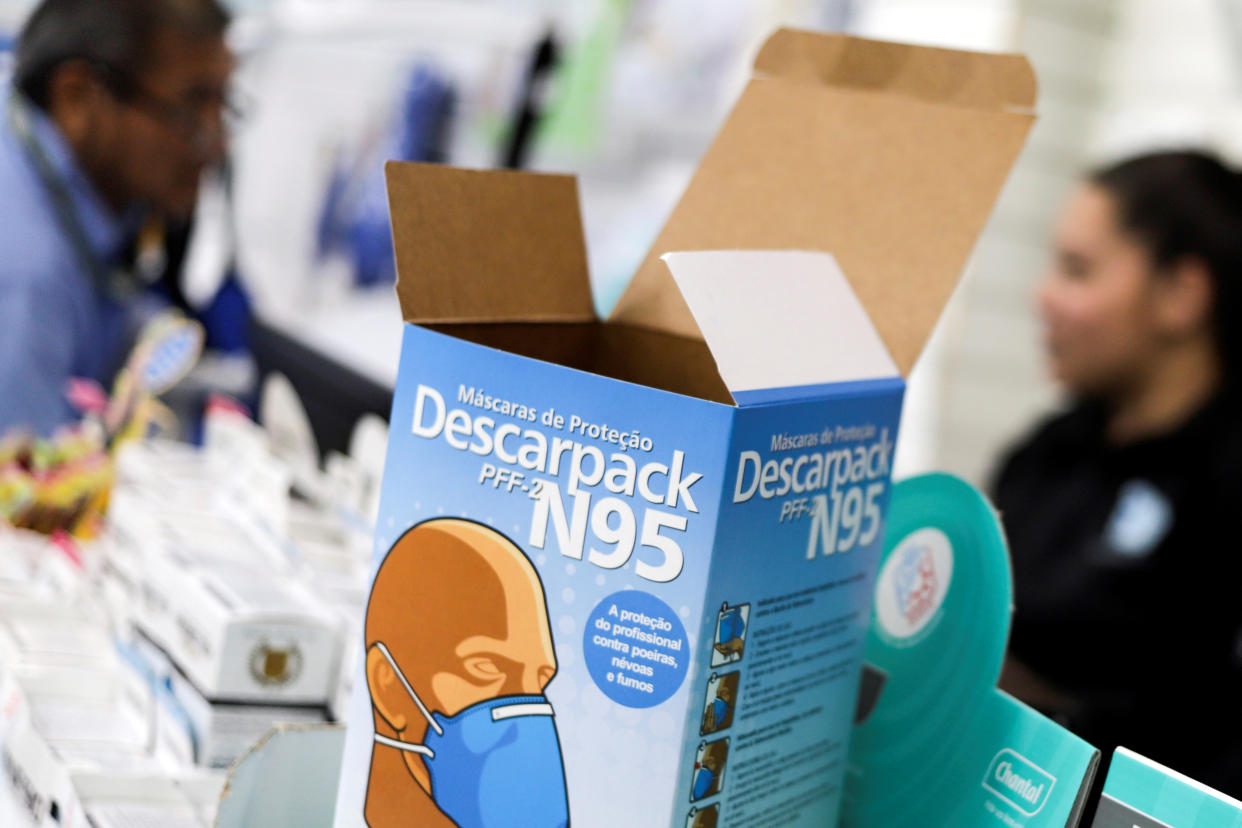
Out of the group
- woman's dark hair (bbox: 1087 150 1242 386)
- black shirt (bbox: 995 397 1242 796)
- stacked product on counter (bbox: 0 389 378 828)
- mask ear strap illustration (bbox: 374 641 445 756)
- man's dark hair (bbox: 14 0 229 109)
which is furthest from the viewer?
woman's dark hair (bbox: 1087 150 1242 386)

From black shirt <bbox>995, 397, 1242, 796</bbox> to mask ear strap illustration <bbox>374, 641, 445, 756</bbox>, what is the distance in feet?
5.76

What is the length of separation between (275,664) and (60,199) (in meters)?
1.10

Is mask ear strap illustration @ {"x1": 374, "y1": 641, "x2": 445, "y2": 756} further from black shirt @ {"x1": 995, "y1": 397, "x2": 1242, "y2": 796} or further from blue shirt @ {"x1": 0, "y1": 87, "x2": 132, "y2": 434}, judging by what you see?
black shirt @ {"x1": 995, "y1": 397, "x2": 1242, "y2": 796}

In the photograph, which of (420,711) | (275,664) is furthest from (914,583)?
(275,664)

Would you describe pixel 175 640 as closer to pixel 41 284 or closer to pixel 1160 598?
pixel 41 284

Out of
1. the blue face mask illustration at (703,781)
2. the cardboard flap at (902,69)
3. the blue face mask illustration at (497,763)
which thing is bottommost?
the blue face mask illustration at (497,763)

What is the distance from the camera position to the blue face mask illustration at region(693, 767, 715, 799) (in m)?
0.54

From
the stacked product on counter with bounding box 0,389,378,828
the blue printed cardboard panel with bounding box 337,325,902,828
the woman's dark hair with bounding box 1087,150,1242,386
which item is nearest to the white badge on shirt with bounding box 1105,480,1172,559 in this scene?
the woman's dark hair with bounding box 1087,150,1242,386

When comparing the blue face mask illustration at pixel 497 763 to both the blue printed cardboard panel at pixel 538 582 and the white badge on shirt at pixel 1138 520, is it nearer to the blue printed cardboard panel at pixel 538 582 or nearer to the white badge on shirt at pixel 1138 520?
the blue printed cardboard panel at pixel 538 582

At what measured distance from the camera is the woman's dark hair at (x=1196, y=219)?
226 centimetres

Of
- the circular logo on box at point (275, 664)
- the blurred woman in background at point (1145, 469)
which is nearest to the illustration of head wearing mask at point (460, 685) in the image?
the circular logo on box at point (275, 664)

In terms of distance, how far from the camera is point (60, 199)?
1636mm

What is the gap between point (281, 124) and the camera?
209 cm

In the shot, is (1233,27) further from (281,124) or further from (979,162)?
(979,162)
